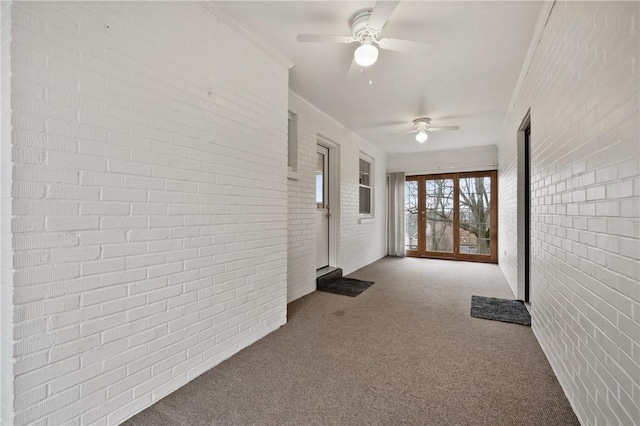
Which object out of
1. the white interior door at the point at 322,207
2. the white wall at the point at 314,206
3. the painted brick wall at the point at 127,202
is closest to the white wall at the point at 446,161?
the white wall at the point at 314,206

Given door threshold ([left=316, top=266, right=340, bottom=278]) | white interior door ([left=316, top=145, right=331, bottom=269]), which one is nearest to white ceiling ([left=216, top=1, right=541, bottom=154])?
white interior door ([left=316, top=145, right=331, bottom=269])

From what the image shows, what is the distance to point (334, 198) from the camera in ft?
14.9

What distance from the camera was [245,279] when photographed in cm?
231

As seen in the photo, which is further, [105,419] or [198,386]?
[198,386]

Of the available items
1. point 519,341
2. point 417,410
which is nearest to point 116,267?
point 417,410

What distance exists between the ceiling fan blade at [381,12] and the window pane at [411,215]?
5.37 meters

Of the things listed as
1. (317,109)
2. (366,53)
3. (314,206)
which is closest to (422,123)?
(317,109)

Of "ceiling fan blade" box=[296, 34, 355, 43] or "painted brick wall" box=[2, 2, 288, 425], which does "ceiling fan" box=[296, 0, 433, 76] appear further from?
"painted brick wall" box=[2, 2, 288, 425]

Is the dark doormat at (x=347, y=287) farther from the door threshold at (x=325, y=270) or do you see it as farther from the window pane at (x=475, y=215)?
the window pane at (x=475, y=215)

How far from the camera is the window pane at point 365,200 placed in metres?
5.85

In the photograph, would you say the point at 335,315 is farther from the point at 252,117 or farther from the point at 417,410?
the point at 252,117

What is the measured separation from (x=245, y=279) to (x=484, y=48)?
2.82m

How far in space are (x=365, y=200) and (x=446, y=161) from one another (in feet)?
6.94

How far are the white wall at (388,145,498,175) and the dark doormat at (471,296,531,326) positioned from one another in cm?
351
